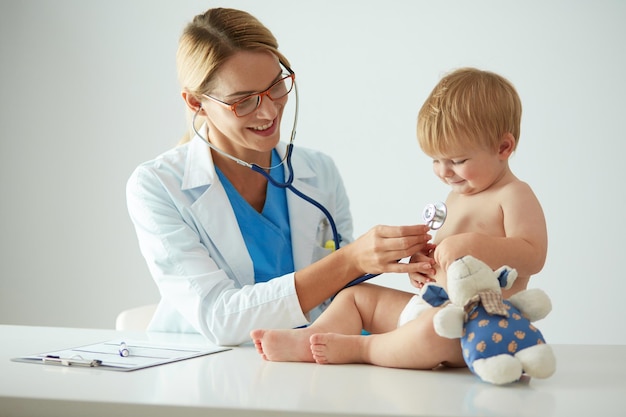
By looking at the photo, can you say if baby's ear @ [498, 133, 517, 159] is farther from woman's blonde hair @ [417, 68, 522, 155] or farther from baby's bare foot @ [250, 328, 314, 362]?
baby's bare foot @ [250, 328, 314, 362]

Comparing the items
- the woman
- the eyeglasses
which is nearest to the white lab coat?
the woman

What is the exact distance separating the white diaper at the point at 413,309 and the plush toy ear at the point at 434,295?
0.13 meters

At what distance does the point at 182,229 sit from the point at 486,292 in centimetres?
77

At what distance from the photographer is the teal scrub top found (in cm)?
185

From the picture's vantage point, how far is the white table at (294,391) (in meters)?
0.98

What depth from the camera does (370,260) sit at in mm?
1510

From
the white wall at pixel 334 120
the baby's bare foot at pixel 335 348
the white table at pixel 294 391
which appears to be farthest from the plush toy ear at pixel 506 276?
the white wall at pixel 334 120

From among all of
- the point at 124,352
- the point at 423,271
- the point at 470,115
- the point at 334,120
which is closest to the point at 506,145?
the point at 470,115

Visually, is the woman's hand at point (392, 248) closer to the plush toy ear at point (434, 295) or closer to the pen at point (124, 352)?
the plush toy ear at point (434, 295)

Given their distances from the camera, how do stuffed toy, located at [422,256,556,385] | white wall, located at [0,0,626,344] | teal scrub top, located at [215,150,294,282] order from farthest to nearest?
white wall, located at [0,0,626,344] < teal scrub top, located at [215,150,294,282] < stuffed toy, located at [422,256,556,385]

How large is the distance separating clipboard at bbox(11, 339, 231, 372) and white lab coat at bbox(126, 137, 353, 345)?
0.09m

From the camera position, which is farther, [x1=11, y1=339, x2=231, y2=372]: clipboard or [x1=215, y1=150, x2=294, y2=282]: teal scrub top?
[x1=215, y1=150, x2=294, y2=282]: teal scrub top

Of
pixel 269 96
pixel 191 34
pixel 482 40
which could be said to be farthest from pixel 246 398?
pixel 482 40

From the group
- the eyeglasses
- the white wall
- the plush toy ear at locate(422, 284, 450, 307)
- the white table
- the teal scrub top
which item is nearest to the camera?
the white table
